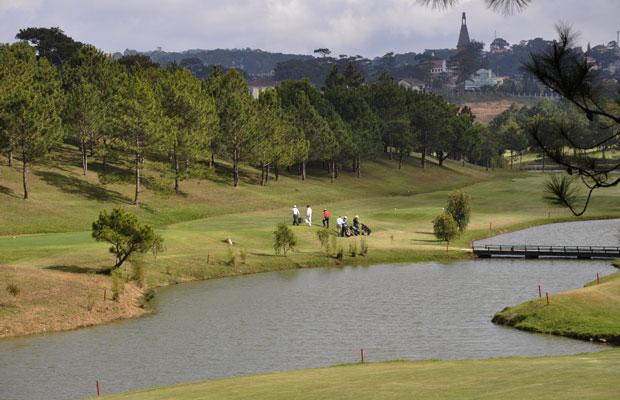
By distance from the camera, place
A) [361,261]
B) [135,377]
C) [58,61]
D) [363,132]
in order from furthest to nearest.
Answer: [58,61]
[363,132]
[361,261]
[135,377]

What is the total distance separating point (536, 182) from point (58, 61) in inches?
4418

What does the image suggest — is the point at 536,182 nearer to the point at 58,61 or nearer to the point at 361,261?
the point at 361,261

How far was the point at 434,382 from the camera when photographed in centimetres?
2469

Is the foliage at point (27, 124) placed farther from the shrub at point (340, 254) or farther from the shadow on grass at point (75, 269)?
the shrub at point (340, 254)

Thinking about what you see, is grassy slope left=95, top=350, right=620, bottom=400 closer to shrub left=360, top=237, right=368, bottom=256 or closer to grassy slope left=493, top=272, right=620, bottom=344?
grassy slope left=493, top=272, right=620, bottom=344

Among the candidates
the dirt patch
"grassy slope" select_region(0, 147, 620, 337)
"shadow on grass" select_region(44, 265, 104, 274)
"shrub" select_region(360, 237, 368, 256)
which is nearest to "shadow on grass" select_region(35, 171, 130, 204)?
"grassy slope" select_region(0, 147, 620, 337)

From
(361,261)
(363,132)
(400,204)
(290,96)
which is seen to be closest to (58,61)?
(290,96)

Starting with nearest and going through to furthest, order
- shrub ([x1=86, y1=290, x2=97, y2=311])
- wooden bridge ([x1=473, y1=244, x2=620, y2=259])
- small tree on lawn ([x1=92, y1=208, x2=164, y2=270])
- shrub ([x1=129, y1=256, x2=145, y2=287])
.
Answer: shrub ([x1=86, y1=290, x2=97, y2=311]), small tree on lawn ([x1=92, y1=208, x2=164, y2=270]), shrub ([x1=129, y1=256, x2=145, y2=287]), wooden bridge ([x1=473, y1=244, x2=620, y2=259])

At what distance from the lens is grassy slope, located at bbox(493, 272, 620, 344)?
38375mm

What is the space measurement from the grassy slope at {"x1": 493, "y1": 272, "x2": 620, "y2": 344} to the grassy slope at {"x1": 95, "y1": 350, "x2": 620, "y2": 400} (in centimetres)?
767

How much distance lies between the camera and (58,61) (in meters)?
178

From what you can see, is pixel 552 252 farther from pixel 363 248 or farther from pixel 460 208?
pixel 363 248

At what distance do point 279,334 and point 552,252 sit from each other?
36.8 m

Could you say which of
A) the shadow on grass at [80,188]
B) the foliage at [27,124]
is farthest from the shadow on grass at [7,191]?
the shadow on grass at [80,188]
